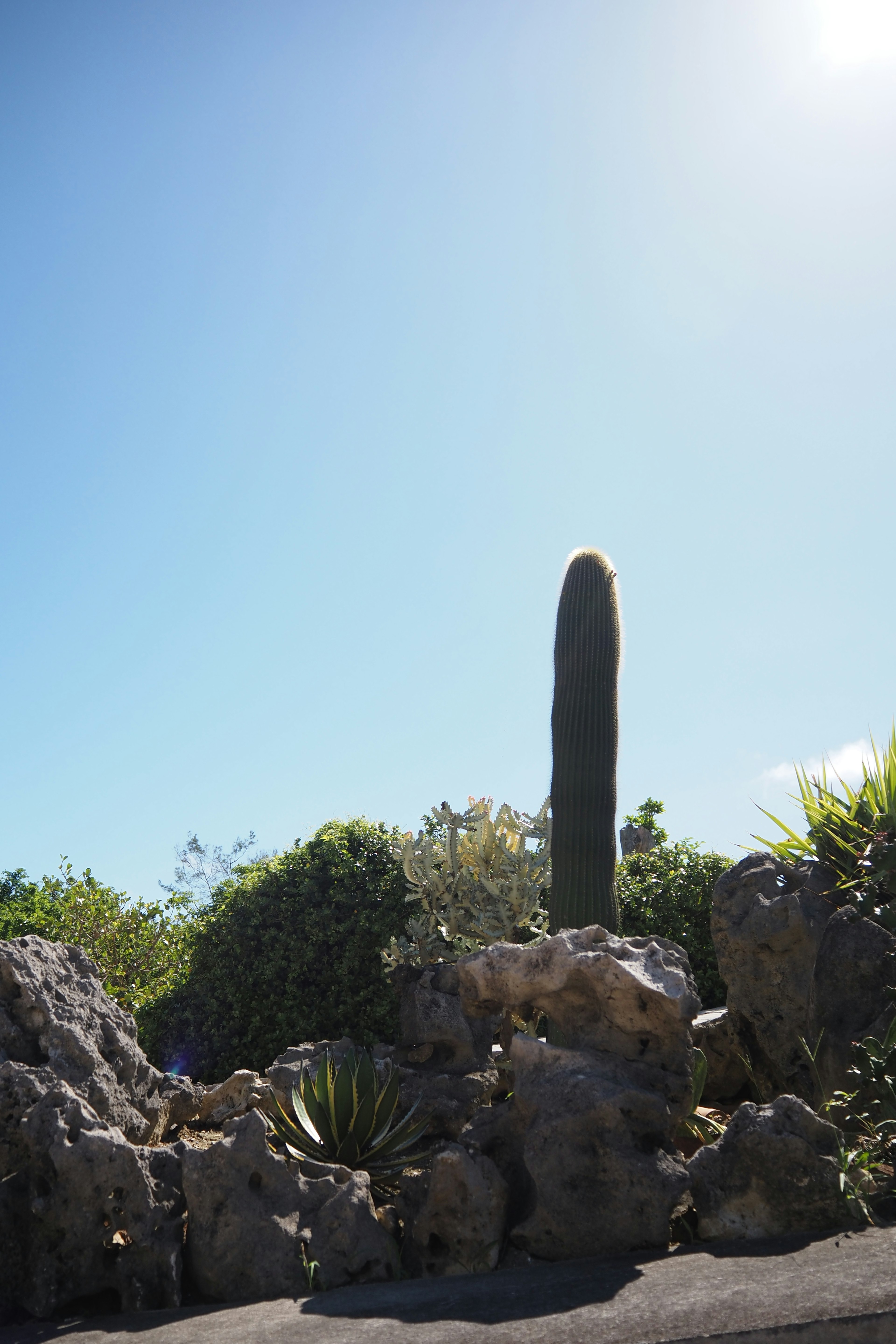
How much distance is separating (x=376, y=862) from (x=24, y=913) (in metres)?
6.16

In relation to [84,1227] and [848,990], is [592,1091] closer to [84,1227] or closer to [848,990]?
[848,990]

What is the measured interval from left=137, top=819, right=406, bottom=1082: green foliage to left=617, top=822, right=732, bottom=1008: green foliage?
2.48 metres

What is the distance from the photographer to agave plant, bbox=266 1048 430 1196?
4.64 m

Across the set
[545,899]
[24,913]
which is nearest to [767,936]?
[545,899]

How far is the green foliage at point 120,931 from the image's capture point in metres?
10.1

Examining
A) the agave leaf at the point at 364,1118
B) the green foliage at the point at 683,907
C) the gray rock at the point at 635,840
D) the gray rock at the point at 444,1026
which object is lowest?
the agave leaf at the point at 364,1118

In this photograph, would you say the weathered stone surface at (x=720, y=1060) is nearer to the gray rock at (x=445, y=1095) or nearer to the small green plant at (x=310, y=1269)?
the gray rock at (x=445, y=1095)

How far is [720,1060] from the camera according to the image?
6141 mm

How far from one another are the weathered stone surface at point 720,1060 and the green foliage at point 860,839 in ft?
4.27

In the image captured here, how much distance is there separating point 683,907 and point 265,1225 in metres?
6.74

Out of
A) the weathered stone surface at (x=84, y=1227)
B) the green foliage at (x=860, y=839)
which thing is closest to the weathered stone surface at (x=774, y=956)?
the green foliage at (x=860, y=839)

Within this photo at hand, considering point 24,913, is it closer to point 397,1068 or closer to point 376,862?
point 376,862

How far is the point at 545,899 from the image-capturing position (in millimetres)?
9797

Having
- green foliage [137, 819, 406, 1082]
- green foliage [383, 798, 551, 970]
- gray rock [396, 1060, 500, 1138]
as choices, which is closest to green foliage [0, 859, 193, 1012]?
green foliage [137, 819, 406, 1082]
